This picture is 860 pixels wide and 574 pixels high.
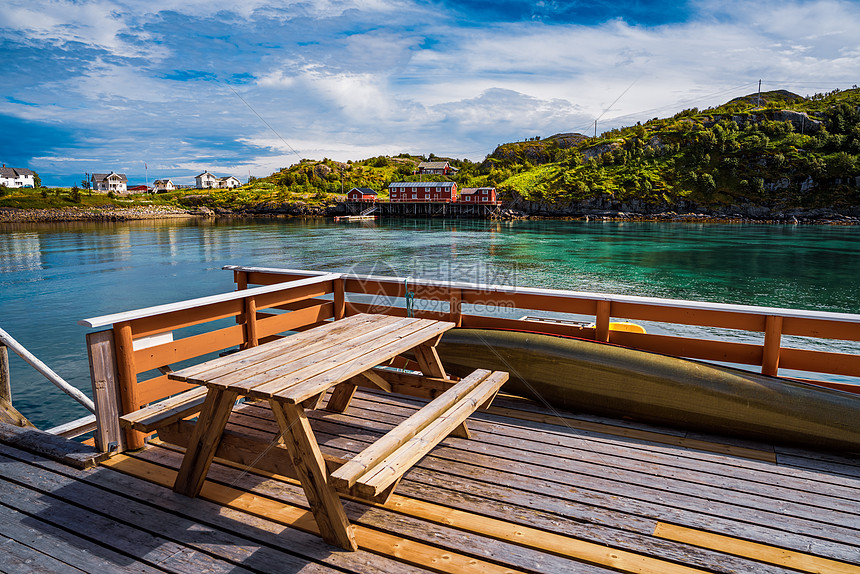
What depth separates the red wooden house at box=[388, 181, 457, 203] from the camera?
3238 inches

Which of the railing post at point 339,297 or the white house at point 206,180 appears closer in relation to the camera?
the railing post at point 339,297

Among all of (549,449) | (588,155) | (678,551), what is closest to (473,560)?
(678,551)

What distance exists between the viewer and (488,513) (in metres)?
2.47

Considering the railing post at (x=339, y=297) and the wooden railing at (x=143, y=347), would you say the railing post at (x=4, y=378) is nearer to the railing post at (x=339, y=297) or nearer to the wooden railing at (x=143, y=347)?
the wooden railing at (x=143, y=347)

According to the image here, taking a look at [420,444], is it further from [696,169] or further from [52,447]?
[696,169]

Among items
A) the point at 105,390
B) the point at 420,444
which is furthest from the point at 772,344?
the point at 105,390

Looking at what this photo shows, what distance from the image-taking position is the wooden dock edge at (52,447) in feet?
9.61

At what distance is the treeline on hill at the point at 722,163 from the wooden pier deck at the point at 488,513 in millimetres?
75550

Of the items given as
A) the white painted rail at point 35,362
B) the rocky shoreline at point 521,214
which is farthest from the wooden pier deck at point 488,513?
the rocky shoreline at point 521,214

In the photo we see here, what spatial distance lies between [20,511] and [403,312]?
125 inches

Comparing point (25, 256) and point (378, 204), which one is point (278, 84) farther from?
point (378, 204)

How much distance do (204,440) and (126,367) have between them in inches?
35.0

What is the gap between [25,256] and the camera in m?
31.2

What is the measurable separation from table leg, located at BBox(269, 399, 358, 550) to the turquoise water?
8.55 metres
